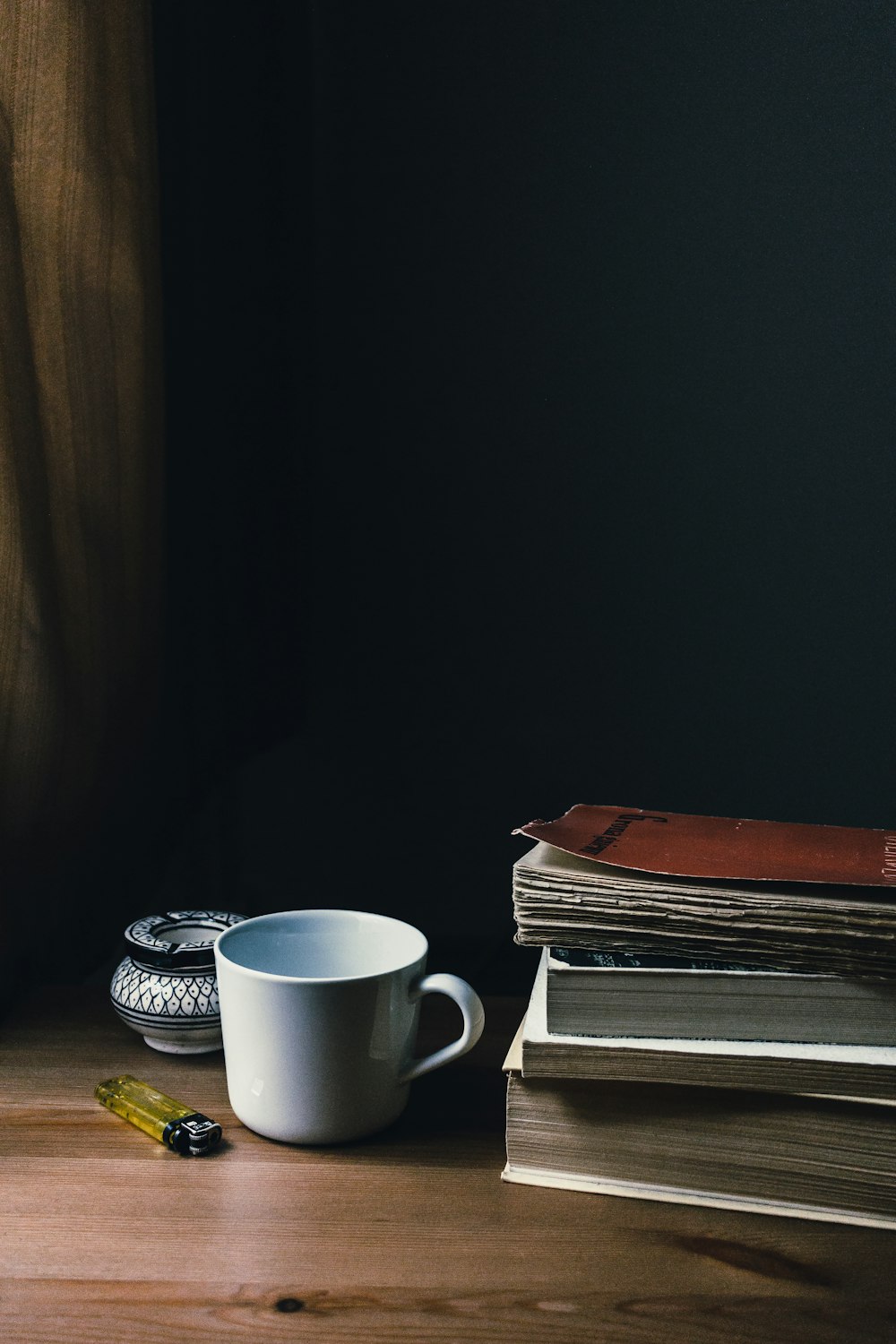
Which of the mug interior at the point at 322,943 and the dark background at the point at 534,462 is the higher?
the dark background at the point at 534,462

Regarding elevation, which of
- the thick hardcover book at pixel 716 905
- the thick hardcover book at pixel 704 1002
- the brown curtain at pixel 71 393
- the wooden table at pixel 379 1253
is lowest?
the wooden table at pixel 379 1253

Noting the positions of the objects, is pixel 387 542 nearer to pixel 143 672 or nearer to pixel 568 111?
pixel 143 672

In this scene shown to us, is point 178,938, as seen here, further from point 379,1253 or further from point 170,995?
point 379,1253

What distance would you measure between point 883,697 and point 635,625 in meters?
0.25

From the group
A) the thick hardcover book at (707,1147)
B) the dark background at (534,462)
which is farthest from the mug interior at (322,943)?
the dark background at (534,462)

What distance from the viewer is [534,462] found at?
1.09m

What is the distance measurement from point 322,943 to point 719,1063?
0.77 feet

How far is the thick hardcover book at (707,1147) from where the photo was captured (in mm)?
505

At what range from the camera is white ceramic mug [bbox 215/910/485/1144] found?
1.75ft

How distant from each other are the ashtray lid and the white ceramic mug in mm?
61

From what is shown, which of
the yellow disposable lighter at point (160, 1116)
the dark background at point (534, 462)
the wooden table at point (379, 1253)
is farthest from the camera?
the dark background at point (534, 462)

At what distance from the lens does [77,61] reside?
67 cm

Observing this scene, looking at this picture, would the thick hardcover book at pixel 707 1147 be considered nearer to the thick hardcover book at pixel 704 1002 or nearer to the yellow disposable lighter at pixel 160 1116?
the thick hardcover book at pixel 704 1002

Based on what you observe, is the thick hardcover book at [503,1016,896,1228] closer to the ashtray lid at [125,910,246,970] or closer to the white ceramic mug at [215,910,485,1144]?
the white ceramic mug at [215,910,485,1144]
